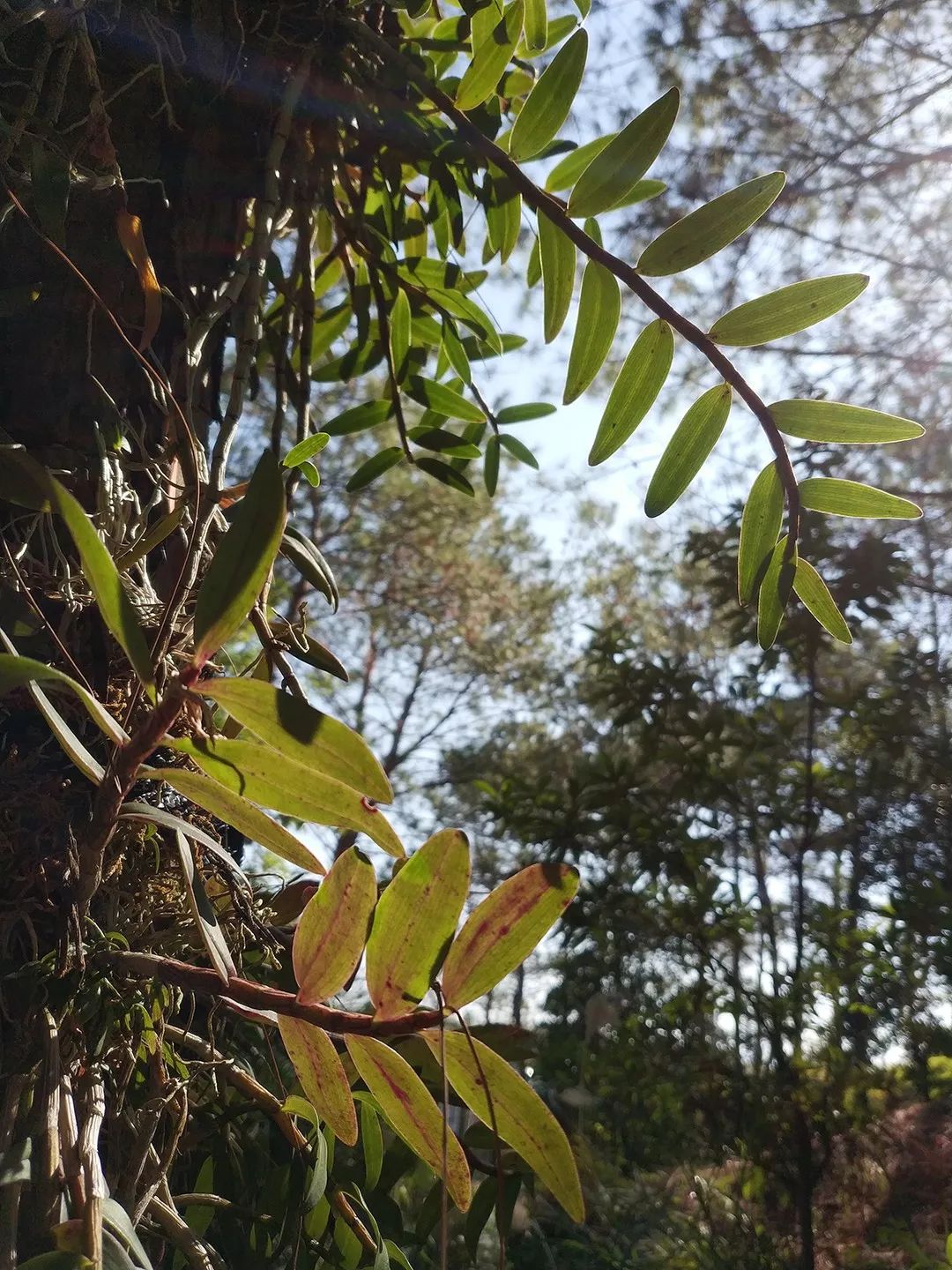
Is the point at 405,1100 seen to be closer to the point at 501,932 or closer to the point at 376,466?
the point at 501,932

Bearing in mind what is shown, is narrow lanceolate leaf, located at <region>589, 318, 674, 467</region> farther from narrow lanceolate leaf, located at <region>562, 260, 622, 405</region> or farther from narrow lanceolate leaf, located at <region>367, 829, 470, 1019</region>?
narrow lanceolate leaf, located at <region>367, 829, 470, 1019</region>

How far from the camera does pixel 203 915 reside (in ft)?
0.77

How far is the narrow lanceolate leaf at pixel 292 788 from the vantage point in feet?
0.65

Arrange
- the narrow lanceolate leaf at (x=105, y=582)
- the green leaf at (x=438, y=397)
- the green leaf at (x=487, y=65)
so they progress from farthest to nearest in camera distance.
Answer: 1. the green leaf at (x=438, y=397)
2. the green leaf at (x=487, y=65)
3. the narrow lanceolate leaf at (x=105, y=582)

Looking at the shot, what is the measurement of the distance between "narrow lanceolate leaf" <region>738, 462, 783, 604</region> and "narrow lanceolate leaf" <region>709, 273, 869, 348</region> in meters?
0.05

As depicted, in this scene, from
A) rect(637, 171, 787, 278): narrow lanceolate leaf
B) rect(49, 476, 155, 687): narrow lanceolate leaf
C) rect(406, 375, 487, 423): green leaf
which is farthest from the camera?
rect(406, 375, 487, 423): green leaf

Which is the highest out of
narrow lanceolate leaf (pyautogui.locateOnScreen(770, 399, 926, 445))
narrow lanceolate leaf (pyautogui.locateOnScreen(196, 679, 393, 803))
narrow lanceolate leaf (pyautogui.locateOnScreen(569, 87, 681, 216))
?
narrow lanceolate leaf (pyautogui.locateOnScreen(569, 87, 681, 216))

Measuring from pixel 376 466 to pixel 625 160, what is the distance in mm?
264

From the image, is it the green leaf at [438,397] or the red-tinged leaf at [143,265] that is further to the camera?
the green leaf at [438,397]

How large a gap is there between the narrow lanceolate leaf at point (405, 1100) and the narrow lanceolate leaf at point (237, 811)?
6cm

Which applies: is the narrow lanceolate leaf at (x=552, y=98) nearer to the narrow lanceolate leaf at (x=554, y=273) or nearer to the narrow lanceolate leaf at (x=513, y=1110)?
the narrow lanceolate leaf at (x=554, y=273)

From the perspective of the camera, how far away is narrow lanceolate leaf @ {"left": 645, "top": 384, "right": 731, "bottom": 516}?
363mm

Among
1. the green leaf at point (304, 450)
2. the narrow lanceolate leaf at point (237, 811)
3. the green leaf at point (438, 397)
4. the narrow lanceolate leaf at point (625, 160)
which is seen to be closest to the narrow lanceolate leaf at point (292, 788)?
the narrow lanceolate leaf at point (237, 811)

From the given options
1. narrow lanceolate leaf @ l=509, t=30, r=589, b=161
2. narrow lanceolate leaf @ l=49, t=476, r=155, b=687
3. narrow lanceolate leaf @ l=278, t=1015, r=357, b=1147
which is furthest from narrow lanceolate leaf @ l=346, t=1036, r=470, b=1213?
narrow lanceolate leaf @ l=509, t=30, r=589, b=161
